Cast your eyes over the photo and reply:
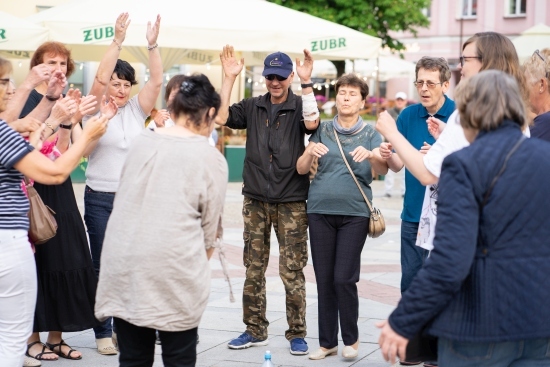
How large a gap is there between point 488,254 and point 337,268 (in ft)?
8.83

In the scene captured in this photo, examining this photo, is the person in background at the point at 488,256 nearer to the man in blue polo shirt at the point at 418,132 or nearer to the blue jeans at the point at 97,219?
the man in blue polo shirt at the point at 418,132

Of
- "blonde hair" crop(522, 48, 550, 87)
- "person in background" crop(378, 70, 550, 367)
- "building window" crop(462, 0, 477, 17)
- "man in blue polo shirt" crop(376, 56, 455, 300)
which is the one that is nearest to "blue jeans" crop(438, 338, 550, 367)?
"person in background" crop(378, 70, 550, 367)

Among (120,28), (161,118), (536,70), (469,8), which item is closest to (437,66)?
(536,70)

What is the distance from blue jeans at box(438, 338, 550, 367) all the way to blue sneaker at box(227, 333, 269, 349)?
2926mm

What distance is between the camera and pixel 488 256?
3.18 m

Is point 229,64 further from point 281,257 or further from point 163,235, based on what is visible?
point 163,235

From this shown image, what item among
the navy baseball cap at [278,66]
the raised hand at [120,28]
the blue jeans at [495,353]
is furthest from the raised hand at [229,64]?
the blue jeans at [495,353]

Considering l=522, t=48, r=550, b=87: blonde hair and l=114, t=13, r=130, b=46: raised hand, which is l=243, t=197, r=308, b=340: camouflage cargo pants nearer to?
l=114, t=13, r=130, b=46: raised hand

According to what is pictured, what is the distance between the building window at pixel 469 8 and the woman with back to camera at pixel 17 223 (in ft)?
137

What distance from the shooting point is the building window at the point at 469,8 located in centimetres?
4381

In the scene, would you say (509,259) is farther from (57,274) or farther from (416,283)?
(57,274)

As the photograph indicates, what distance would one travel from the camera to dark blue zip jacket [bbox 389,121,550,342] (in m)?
3.12

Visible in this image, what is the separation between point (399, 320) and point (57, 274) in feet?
10.0

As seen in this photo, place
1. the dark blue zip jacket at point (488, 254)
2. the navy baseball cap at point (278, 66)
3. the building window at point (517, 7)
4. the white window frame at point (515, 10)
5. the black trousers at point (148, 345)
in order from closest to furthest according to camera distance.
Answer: the dark blue zip jacket at point (488, 254)
the black trousers at point (148, 345)
the navy baseball cap at point (278, 66)
the white window frame at point (515, 10)
the building window at point (517, 7)
